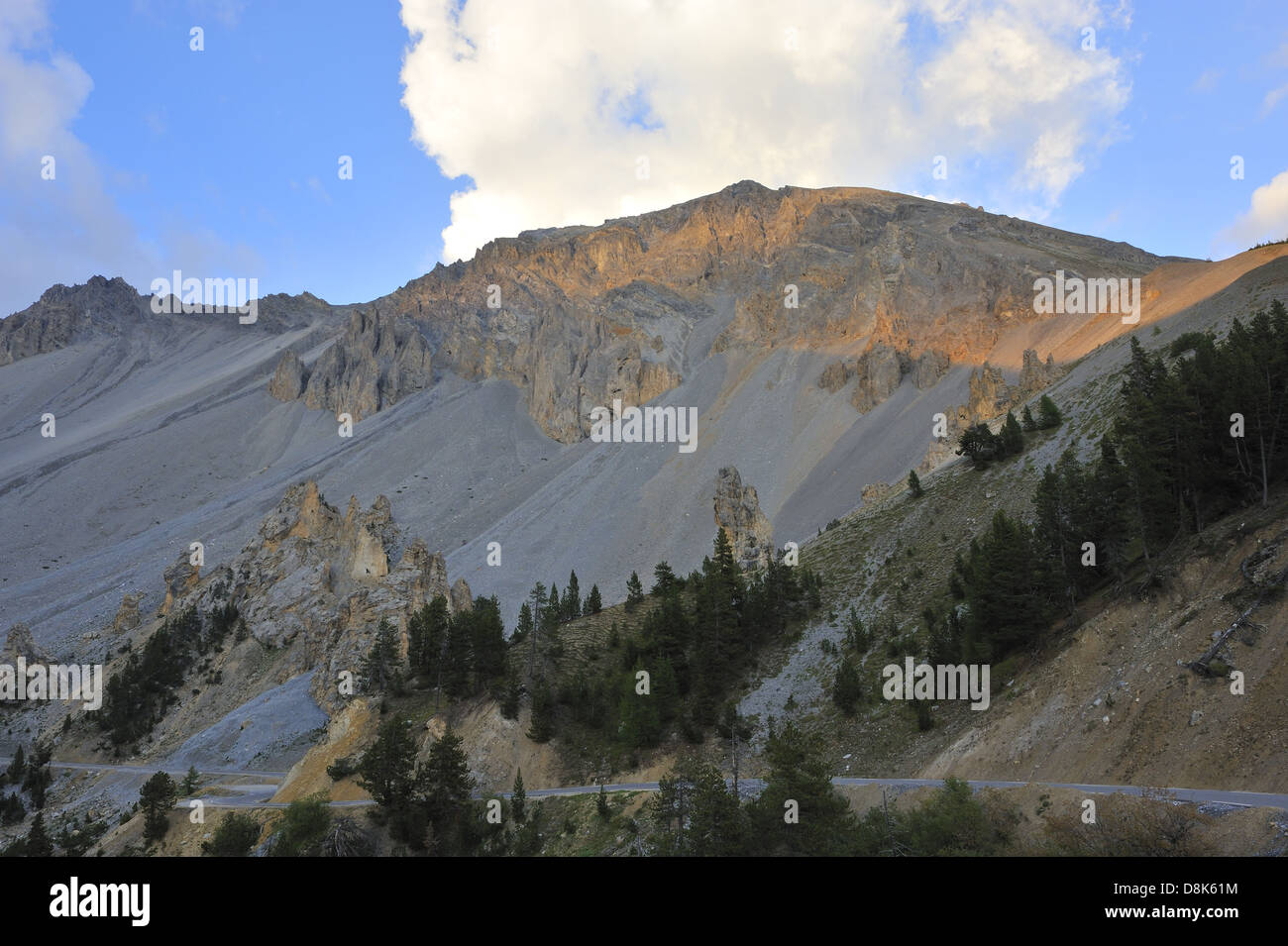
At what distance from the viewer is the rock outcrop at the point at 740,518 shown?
201 ft

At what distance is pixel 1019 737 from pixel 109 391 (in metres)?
244

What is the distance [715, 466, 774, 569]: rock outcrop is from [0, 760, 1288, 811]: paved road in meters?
32.6

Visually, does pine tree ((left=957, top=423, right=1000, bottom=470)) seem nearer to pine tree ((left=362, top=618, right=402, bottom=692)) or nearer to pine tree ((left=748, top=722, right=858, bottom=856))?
pine tree ((left=748, top=722, right=858, bottom=856))

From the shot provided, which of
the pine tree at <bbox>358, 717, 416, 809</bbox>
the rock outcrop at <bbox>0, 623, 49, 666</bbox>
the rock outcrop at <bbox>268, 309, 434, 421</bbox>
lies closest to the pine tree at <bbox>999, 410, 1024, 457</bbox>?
the pine tree at <bbox>358, 717, 416, 809</bbox>

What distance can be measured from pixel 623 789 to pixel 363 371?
168 meters

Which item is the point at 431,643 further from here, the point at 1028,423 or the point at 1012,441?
the point at 1028,423

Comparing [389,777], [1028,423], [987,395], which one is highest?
[987,395]

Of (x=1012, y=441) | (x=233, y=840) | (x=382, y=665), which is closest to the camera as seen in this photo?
(x=233, y=840)

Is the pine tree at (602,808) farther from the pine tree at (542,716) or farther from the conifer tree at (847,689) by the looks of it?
the conifer tree at (847,689)

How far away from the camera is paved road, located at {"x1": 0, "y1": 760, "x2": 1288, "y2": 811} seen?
14211mm

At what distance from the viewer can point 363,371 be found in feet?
574

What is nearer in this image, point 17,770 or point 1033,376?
point 17,770

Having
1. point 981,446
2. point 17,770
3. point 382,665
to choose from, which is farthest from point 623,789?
point 17,770

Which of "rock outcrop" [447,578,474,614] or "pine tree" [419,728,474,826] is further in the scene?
"rock outcrop" [447,578,474,614]
